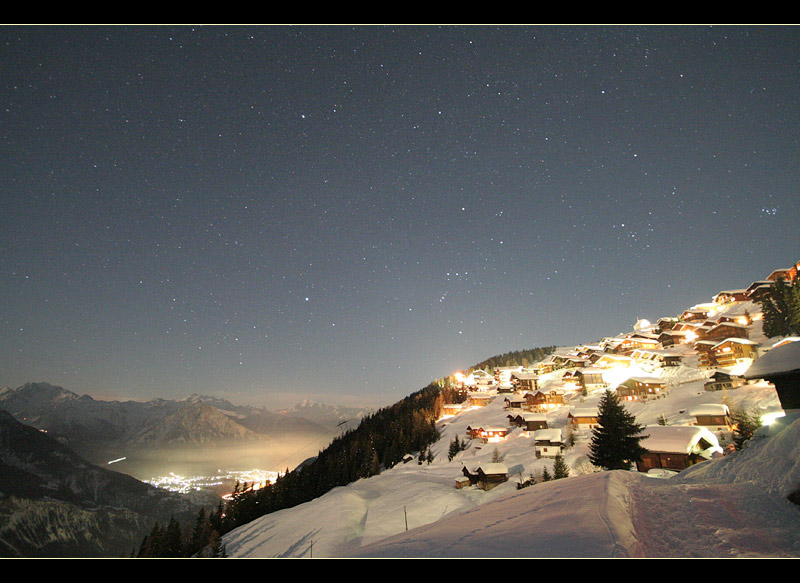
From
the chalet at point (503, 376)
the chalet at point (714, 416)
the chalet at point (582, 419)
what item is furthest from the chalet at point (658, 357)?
the chalet at point (503, 376)

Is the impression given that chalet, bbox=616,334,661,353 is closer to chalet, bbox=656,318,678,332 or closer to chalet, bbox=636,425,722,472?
chalet, bbox=656,318,678,332

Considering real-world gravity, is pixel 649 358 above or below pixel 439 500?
above

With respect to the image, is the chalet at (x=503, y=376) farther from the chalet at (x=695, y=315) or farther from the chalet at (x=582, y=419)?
the chalet at (x=582, y=419)

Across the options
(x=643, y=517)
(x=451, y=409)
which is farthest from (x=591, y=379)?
(x=643, y=517)

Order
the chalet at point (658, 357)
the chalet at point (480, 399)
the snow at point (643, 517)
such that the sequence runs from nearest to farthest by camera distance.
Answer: the snow at point (643, 517), the chalet at point (658, 357), the chalet at point (480, 399)

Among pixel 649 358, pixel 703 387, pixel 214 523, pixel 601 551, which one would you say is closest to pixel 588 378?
pixel 649 358
